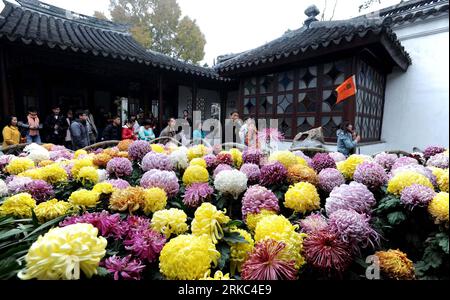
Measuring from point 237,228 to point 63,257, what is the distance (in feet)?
1.25

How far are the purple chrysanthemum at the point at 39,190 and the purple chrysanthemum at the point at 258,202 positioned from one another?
66 cm

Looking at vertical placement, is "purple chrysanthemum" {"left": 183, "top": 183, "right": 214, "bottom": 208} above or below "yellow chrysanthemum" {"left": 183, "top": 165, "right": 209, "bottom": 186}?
below

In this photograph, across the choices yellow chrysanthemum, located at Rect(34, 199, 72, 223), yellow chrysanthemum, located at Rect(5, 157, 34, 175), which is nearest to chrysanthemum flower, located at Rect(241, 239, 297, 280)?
yellow chrysanthemum, located at Rect(34, 199, 72, 223)

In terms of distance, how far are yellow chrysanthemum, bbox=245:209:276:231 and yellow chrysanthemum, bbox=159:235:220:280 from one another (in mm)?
165

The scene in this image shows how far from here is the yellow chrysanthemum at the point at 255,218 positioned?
654mm

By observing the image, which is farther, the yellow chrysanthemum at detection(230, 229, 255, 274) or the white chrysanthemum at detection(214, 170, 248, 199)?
the white chrysanthemum at detection(214, 170, 248, 199)

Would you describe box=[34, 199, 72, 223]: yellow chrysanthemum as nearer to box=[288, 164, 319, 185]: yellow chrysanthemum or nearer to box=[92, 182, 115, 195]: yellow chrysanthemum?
box=[92, 182, 115, 195]: yellow chrysanthemum

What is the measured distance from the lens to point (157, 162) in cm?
100

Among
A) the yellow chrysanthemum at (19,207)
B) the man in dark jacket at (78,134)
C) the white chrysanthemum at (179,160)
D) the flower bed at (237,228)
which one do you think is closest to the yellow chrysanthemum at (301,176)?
the flower bed at (237,228)

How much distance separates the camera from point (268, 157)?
1035 mm

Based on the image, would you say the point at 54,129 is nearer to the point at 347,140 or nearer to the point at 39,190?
the point at 39,190

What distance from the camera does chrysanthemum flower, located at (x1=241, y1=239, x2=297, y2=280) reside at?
46 centimetres

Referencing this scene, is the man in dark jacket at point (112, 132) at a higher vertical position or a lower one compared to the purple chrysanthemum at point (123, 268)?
higher

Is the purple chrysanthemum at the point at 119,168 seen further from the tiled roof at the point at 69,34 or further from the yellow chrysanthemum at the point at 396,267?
the tiled roof at the point at 69,34
